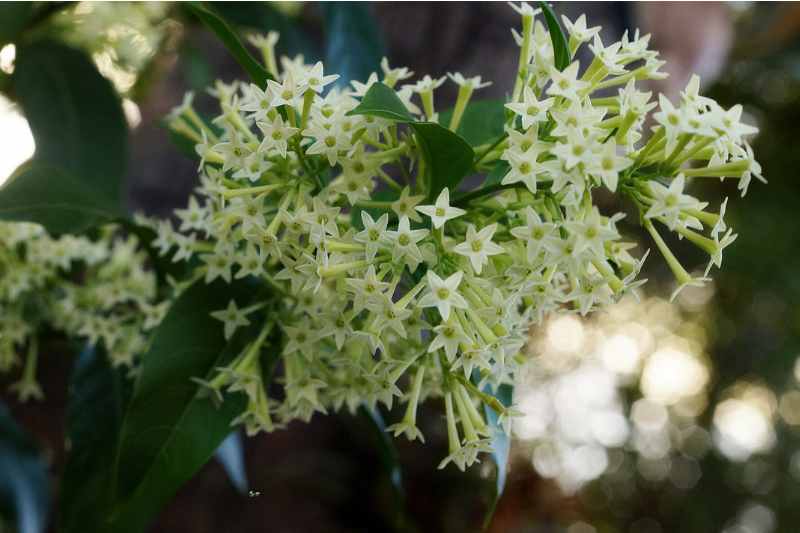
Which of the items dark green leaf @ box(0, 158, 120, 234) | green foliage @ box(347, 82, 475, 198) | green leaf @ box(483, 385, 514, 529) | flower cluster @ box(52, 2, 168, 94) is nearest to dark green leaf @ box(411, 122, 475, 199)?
green foliage @ box(347, 82, 475, 198)

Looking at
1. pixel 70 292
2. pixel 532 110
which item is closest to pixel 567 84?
pixel 532 110

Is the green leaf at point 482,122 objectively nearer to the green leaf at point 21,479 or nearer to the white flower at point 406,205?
the white flower at point 406,205

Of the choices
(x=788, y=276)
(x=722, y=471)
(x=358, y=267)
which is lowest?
(x=722, y=471)

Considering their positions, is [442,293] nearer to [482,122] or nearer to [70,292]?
[482,122]

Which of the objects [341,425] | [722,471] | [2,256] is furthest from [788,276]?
[2,256]

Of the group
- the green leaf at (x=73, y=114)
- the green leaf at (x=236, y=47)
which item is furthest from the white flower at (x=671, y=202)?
the green leaf at (x=73, y=114)

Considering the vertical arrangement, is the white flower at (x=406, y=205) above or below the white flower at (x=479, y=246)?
above

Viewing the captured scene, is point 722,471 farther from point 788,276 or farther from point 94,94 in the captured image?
point 94,94
